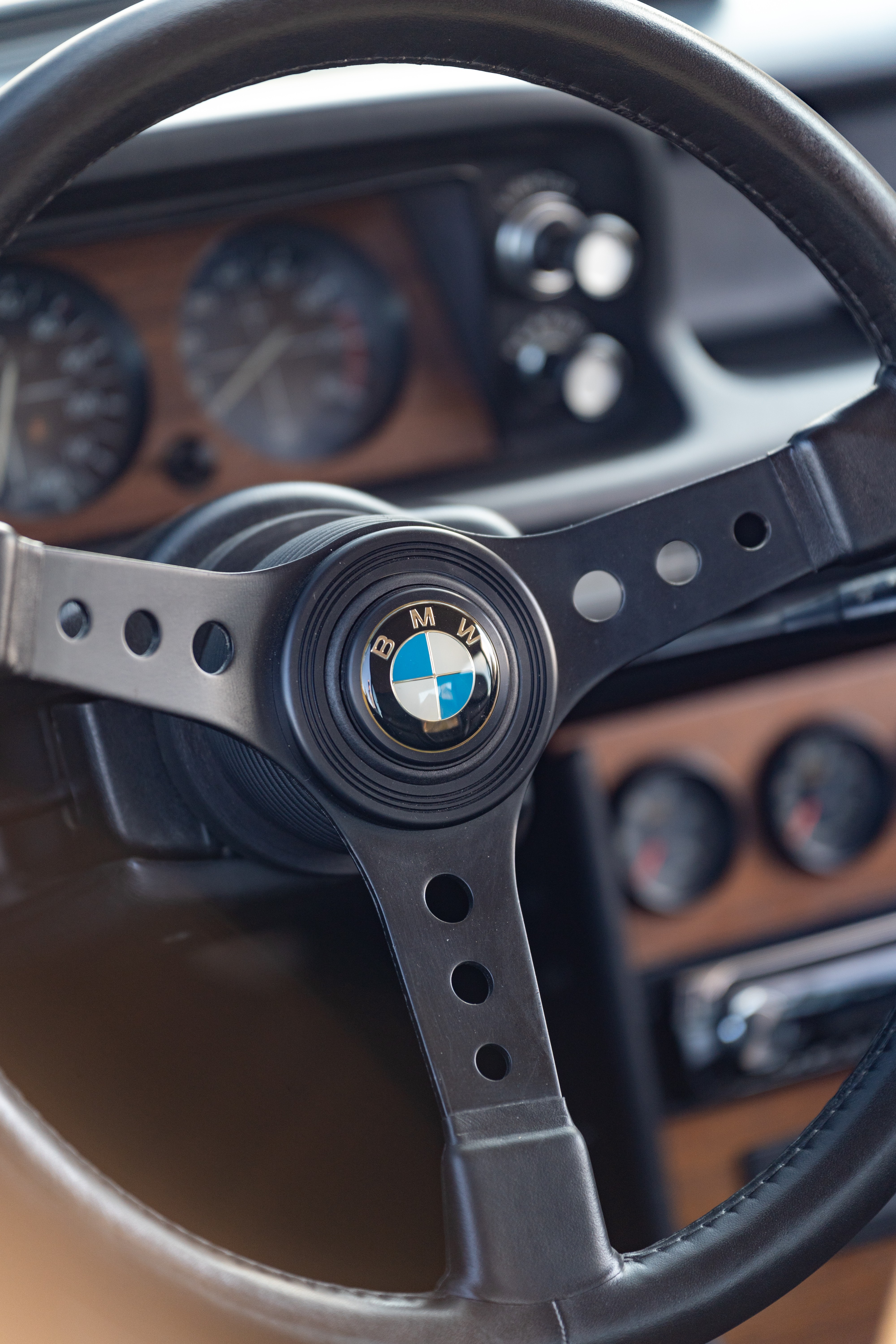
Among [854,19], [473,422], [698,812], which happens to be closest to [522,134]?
[473,422]

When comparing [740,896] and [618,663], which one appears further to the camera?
[740,896]

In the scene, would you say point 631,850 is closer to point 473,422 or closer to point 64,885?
point 473,422

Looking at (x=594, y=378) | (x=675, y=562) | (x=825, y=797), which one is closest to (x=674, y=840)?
(x=825, y=797)

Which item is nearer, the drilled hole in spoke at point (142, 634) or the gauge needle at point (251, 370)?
the drilled hole in spoke at point (142, 634)

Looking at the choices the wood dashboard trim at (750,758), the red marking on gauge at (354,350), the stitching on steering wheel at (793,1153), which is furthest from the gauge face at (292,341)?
the stitching on steering wheel at (793,1153)

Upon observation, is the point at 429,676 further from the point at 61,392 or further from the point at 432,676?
the point at 61,392

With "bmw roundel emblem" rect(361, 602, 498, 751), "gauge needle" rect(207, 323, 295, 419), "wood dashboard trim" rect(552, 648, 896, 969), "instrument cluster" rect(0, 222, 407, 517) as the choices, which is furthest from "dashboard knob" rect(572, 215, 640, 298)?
"bmw roundel emblem" rect(361, 602, 498, 751)

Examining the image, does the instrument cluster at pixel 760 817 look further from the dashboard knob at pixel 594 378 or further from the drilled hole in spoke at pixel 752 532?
the drilled hole in spoke at pixel 752 532

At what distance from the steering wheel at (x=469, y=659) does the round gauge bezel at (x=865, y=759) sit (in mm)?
640

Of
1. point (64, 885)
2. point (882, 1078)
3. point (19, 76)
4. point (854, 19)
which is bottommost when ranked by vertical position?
point (882, 1078)

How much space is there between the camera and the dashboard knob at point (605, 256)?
135cm

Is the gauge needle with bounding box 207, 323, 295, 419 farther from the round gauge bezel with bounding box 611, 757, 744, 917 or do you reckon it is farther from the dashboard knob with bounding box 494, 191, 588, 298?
the round gauge bezel with bounding box 611, 757, 744, 917

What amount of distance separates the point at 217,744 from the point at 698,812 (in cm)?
72

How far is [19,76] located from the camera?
62 cm
